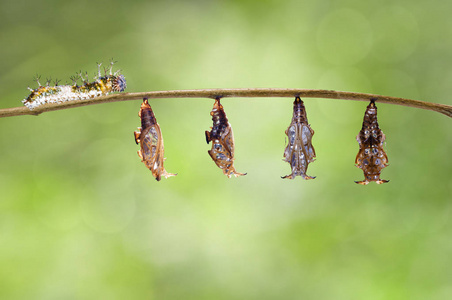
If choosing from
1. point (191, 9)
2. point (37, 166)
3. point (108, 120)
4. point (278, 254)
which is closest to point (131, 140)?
point (108, 120)

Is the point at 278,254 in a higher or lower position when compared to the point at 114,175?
lower

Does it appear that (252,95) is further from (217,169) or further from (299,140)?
(217,169)

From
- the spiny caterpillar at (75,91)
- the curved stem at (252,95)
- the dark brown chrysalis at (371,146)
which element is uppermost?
the spiny caterpillar at (75,91)

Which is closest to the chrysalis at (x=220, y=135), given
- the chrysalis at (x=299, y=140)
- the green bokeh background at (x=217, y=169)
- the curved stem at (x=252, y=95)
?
the curved stem at (x=252, y=95)

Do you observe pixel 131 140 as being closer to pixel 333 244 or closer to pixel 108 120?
pixel 108 120

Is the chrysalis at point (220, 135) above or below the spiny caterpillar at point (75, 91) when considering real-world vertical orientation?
below

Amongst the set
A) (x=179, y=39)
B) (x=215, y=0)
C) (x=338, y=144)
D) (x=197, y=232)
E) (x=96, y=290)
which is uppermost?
(x=215, y=0)

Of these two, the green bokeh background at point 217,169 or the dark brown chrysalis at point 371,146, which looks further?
the green bokeh background at point 217,169

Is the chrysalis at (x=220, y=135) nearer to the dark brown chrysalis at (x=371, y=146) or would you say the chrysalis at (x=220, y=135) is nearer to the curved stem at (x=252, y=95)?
the curved stem at (x=252, y=95)
